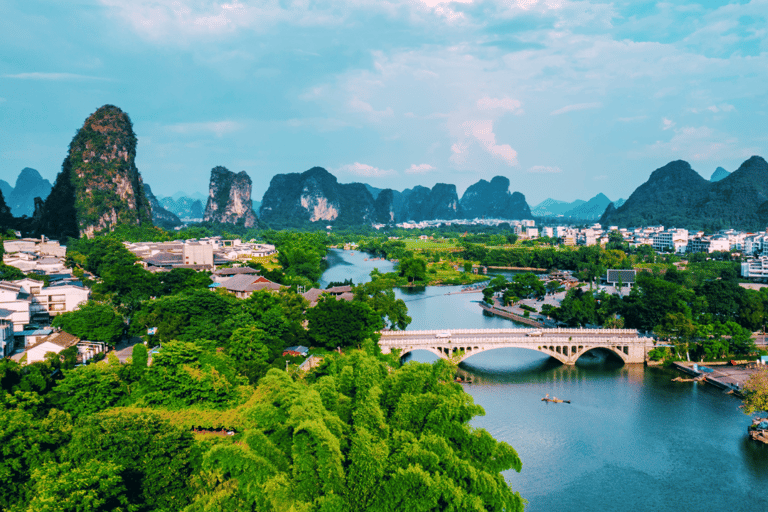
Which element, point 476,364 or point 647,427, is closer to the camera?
point 647,427

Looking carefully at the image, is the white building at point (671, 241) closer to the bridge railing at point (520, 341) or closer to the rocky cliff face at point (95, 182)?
the bridge railing at point (520, 341)

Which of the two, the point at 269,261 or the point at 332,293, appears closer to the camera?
the point at 332,293

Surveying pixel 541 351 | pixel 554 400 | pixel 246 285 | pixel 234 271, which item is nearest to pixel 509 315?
pixel 541 351

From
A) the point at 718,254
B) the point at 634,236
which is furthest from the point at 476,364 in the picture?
the point at 634,236

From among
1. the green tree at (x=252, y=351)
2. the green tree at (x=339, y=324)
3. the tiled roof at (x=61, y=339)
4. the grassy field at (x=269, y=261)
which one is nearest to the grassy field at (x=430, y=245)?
the grassy field at (x=269, y=261)

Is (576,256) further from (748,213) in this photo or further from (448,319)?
(748,213)

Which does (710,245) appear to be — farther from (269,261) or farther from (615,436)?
(615,436)

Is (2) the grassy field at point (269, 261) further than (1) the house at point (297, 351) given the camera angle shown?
Yes
